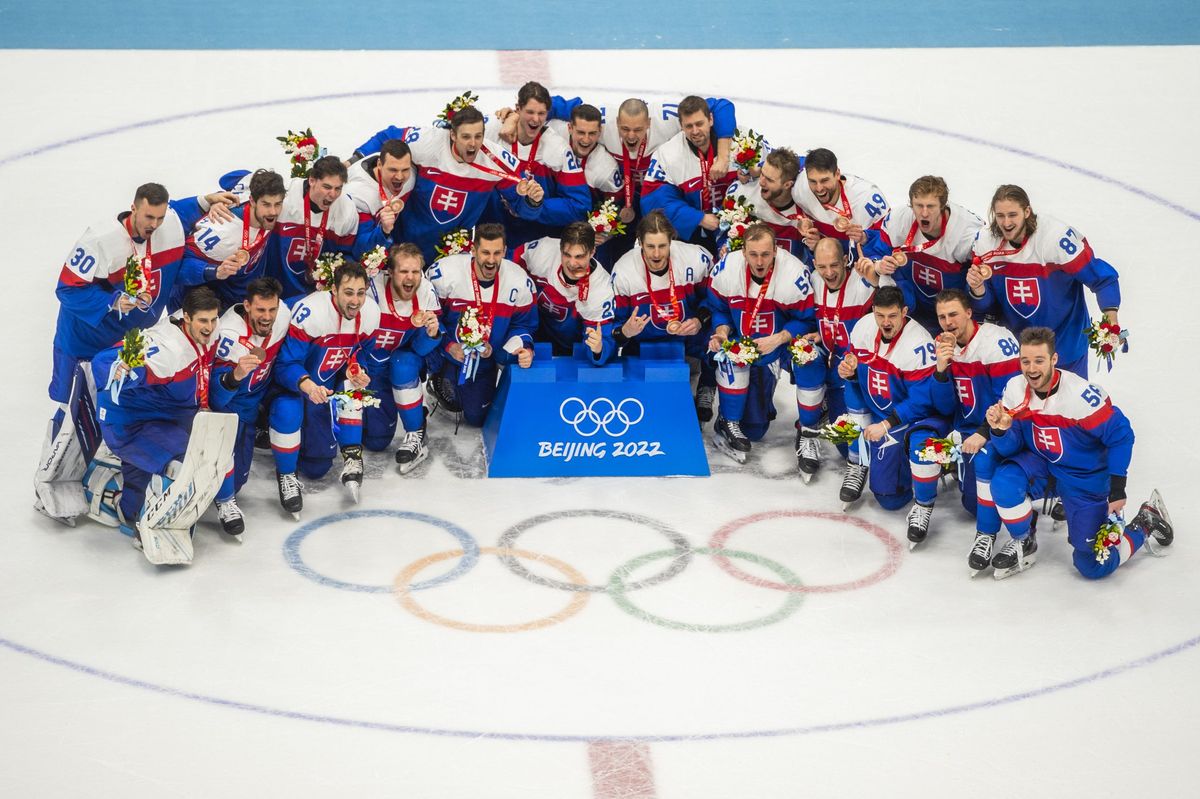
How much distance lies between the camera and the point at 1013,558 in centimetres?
757

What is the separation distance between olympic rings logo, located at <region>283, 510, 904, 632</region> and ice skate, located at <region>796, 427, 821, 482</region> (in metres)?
0.38

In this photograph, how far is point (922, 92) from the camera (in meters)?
13.4

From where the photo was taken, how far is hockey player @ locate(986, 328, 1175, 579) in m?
7.19

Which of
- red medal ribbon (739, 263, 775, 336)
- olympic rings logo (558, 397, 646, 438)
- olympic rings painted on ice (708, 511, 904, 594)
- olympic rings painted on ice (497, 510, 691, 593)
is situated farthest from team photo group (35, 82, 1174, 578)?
Answer: olympic rings painted on ice (497, 510, 691, 593)

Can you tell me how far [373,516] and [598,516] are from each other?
1106 mm

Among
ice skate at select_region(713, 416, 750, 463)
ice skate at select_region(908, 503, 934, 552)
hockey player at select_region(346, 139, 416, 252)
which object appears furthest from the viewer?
ice skate at select_region(713, 416, 750, 463)

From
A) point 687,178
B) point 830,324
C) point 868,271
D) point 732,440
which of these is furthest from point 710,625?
point 687,178

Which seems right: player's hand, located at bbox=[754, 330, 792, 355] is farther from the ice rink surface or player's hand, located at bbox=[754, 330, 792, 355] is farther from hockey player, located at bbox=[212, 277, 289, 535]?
hockey player, located at bbox=[212, 277, 289, 535]

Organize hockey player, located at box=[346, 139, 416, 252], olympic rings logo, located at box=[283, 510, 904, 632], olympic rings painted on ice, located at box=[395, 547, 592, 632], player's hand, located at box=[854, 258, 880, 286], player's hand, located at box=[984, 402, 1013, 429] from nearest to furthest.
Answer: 1. olympic rings painted on ice, located at box=[395, 547, 592, 632]
2. olympic rings logo, located at box=[283, 510, 904, 632]
3. player's hand, located at box=[984, 402, 1013, 429]
4. player's hand, located at box=[854, 258, 880, 286]
5. hockey player, located at box=[346, 139, 416, 252]

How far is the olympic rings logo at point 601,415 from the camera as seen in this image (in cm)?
852

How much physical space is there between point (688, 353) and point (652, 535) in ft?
4.73

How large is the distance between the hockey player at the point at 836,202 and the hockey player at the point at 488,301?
1546mm

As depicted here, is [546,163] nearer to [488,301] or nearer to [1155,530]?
[488,301]

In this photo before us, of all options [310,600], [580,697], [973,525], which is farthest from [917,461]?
[310,600]
